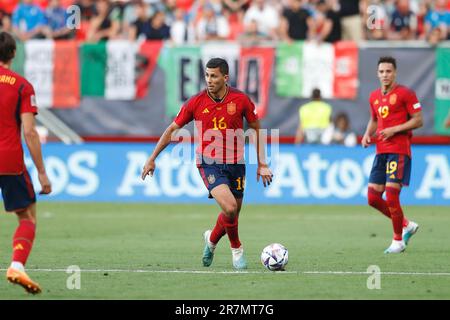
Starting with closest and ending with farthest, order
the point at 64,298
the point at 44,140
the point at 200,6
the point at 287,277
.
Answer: the point at 64,298 < the point at 287,277 < the point at 44,140 < the point at 200,6

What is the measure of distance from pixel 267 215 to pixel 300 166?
2.46 meters

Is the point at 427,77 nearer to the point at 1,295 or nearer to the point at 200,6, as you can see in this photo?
the point at 200,6

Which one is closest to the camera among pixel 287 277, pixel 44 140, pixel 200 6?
pixel 287 277

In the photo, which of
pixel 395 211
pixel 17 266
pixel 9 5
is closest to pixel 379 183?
pixel 395 211

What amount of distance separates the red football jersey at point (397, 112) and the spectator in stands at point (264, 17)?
11005mm

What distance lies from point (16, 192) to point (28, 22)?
16.0 metres

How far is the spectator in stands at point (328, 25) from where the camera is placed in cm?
2489

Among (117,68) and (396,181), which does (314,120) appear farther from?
(396,181)

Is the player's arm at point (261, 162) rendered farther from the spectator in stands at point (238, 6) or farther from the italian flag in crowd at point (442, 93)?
the spectator in stands at point (238, 6)

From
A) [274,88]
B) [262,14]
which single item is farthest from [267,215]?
[262,14]

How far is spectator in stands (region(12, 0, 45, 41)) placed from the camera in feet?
81.9

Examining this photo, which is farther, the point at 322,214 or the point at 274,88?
the point at 274,88

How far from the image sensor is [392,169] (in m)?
14.4

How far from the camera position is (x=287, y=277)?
11.2 metres
